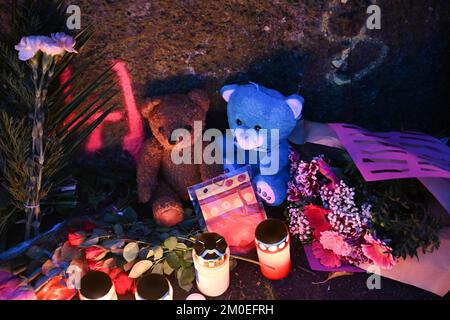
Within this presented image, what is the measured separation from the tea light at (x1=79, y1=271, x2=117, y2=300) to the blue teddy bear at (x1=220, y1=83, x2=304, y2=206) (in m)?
0.72

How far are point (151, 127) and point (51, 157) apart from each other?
0.40 metres

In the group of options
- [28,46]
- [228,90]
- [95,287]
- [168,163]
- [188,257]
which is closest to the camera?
[95,287]

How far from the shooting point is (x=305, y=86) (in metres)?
2.06

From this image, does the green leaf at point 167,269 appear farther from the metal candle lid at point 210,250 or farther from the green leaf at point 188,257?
the metal candle lid at point 210,250

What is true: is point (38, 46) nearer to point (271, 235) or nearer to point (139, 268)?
point (139, 268)

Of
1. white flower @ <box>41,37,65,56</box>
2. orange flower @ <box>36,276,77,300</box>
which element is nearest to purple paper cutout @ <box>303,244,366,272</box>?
orange flower @ <box>36,276,77,300</box>

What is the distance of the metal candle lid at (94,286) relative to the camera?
1.51 m

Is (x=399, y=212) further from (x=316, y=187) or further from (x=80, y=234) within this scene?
(x=80, y=234)

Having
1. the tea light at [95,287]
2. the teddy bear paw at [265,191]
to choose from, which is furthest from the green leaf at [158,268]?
the teddy bear paw at [265,191]

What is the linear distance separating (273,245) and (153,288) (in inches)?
16.9

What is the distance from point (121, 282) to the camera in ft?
5.72

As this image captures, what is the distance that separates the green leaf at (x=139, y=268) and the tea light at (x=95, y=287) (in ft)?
0.70

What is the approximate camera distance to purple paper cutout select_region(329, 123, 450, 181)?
1.62 metres

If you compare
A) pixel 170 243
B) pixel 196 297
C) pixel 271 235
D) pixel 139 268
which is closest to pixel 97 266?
pixel 139 268
